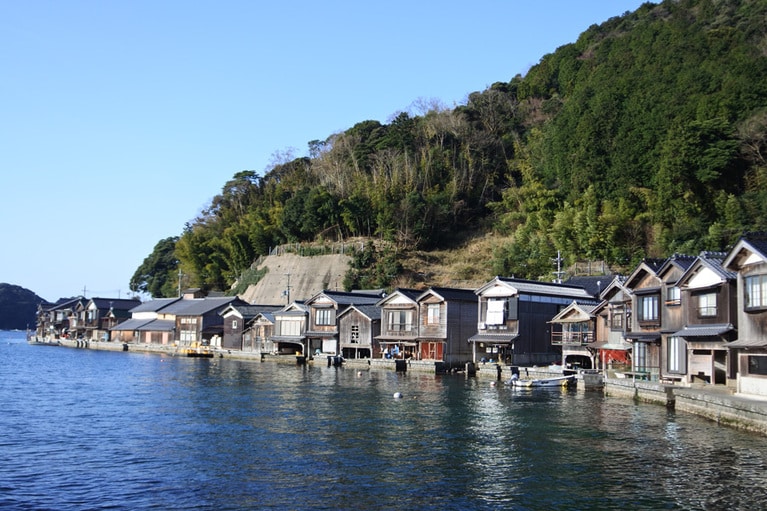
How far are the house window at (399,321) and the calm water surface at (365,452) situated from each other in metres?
17.3

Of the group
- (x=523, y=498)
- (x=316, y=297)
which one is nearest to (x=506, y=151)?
(x=316, y=297)

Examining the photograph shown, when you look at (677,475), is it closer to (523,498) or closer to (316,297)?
(523,498)

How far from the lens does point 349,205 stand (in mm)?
88562

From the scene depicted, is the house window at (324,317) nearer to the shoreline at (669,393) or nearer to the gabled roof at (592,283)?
the shoreline at (669,393)

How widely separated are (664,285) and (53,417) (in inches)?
1203

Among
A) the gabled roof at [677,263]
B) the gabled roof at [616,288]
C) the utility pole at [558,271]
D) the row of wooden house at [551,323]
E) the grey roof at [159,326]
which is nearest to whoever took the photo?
the row of wooden house at [551,323]

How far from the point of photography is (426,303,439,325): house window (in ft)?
182

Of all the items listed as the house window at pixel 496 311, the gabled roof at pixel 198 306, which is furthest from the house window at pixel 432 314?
the gabled roof at pixel 198 306

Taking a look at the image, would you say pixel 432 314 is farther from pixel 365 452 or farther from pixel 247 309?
pixel 365 452

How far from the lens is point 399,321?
5850cm

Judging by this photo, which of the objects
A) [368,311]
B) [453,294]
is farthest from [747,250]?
[368,311]

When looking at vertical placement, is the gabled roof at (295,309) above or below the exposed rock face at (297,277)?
below

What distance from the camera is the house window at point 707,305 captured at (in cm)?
3259

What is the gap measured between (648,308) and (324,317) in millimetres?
33680
